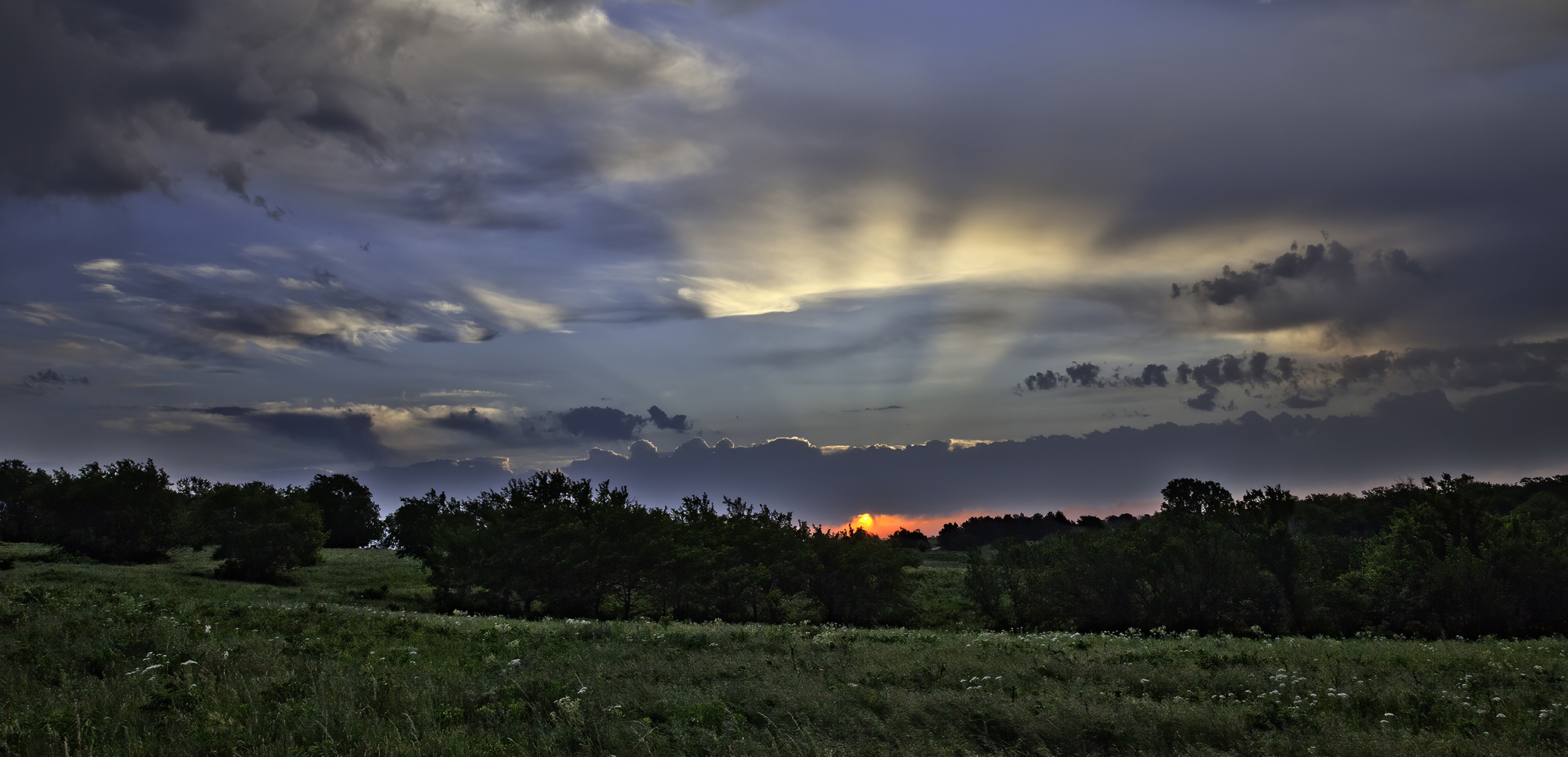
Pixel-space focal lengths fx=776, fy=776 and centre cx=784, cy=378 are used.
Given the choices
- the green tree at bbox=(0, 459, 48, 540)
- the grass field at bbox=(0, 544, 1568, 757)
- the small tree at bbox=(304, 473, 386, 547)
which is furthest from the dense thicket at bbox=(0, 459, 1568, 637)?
the small tree at bbox=(304, 473, 386, 547)

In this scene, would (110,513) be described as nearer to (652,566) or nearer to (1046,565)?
(652,566)

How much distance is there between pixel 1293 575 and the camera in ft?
132

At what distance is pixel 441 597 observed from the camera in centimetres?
4694

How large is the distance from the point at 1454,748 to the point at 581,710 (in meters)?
12.6

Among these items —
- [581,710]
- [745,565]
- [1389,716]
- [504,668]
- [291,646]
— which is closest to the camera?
[581,710]

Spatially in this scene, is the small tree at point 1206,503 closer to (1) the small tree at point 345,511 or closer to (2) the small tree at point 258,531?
(2) the small tree at point 258,531

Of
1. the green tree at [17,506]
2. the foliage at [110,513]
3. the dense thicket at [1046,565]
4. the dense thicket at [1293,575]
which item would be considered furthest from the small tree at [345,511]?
the dense thicket at [1293,575]

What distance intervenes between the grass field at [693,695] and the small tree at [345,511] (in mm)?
101892

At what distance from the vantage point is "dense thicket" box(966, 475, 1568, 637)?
35.8 m

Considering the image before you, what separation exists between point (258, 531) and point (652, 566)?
3326 centimetres

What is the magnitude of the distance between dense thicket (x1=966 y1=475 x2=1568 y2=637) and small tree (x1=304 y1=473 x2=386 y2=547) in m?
101

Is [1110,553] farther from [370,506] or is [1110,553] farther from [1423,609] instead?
[370,506]

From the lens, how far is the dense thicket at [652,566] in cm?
4416

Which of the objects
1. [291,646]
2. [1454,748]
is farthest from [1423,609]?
[291,646]
